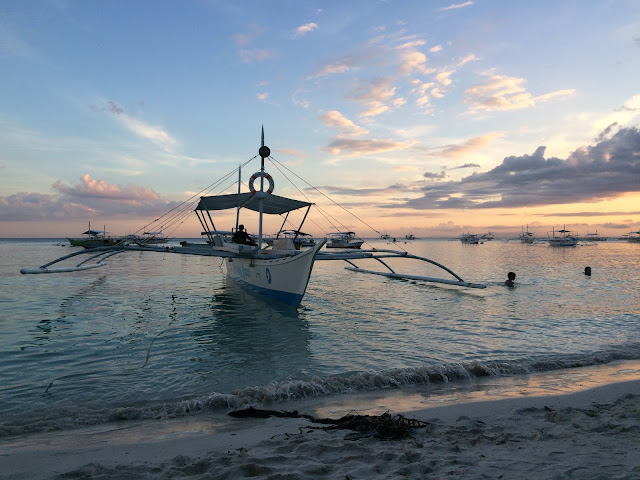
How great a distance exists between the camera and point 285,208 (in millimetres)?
17641

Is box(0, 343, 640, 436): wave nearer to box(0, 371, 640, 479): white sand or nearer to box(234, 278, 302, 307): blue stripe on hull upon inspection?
box(0, 371, 640, 479): white sand

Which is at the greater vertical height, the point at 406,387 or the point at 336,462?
the point at 336,462

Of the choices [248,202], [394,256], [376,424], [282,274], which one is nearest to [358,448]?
[376,424]

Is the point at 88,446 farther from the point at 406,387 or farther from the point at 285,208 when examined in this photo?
the point at 285,208

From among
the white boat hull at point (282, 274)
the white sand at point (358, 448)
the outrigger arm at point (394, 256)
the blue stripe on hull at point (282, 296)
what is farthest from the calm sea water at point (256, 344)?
the outrigger arm at point (394, 256)

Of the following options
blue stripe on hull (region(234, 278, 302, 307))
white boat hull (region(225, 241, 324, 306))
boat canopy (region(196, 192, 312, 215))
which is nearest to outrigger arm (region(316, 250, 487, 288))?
white boat hull (region(225, 241, 324, 306))

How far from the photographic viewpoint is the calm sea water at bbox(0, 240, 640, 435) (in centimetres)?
559

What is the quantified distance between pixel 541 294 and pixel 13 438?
18578 mm

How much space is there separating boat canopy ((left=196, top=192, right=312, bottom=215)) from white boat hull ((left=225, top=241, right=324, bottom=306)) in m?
2.58

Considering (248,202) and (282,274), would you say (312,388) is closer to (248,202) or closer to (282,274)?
(282,274)

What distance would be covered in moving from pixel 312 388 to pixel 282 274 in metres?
7.43

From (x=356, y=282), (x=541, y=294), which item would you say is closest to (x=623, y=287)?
(x=541, y=294)

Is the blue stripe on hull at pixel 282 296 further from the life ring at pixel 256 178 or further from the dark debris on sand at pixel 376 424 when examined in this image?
the dark debris on sand at pixel 376 424

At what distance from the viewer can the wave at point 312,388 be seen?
4.77m
